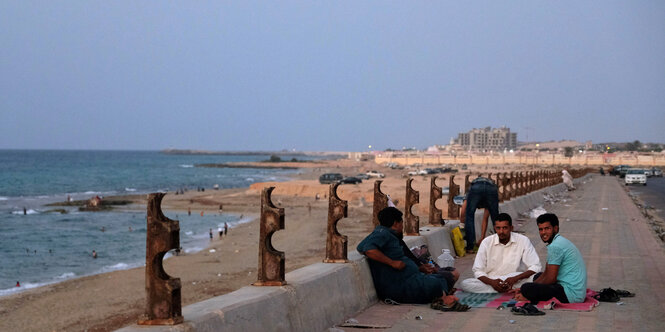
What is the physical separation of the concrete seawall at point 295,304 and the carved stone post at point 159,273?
92 mm

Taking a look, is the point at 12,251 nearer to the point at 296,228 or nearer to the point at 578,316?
the point at 296,228

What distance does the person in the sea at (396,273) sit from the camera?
25.9 ft

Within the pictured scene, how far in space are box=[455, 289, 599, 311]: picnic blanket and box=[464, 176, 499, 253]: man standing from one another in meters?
4.54

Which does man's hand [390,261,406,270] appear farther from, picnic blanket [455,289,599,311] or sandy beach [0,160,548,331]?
sandy beach [0,160,548,331]

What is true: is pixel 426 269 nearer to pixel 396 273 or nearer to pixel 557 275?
pixel 396 273

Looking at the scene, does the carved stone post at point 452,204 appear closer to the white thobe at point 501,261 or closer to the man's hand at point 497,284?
the white thobe at point 501,261

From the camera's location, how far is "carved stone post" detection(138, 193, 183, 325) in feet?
15.0

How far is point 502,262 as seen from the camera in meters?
8.88

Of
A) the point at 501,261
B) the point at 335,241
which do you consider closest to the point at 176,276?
the point at 501,261

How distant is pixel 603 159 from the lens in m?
159

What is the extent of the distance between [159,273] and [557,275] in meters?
4.91

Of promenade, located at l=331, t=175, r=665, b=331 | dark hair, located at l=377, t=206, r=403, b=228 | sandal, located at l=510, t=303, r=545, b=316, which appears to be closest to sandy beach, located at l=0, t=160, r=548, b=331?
promenade, located at l=331, t=175, r=665, b=331

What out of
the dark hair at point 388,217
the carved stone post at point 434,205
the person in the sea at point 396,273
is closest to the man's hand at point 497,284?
the person in the sea at point 396,273

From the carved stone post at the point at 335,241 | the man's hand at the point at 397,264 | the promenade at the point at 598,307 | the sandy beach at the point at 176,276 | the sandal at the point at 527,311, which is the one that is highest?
the carved stone post at the point at 335,241
